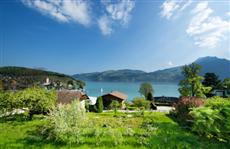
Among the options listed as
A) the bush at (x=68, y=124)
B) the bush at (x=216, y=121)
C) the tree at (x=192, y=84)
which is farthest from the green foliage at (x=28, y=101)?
the tree at (x=192, y=84)

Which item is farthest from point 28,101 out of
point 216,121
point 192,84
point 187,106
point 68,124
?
point 192,84

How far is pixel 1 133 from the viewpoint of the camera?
16.4m

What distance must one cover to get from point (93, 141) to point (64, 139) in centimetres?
192

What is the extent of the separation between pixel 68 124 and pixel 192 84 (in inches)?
1093

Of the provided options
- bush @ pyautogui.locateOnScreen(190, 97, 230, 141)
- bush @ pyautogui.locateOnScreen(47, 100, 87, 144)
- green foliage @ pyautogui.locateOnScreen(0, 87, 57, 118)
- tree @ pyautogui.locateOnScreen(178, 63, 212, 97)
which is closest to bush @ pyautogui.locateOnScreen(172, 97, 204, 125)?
bush @ pyautogui.locateOnScreen(190, 97, 230, 141)

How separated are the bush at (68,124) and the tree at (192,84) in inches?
999

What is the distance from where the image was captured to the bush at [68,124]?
551 inches

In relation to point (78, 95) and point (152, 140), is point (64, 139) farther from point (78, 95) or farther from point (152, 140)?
point (78, 95)

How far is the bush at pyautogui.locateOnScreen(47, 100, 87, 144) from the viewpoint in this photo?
14008 millimetres

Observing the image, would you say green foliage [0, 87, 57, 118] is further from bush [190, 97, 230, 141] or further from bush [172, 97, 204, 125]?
bush [190, 97, 230, 141]

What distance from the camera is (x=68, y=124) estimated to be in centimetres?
1497

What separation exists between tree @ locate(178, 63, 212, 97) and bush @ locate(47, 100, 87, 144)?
2538cm

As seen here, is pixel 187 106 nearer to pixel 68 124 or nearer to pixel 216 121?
pixel 216 121

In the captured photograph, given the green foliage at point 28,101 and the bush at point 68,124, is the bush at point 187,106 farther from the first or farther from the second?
the green foliage at point 28,101
